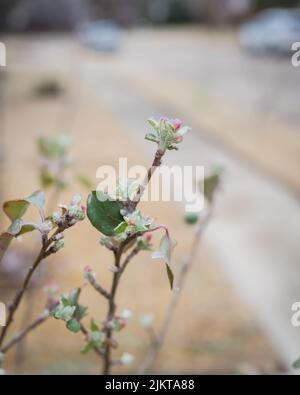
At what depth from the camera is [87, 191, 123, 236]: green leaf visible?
18.0 inches

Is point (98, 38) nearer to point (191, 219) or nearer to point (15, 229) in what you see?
point (191, 219)

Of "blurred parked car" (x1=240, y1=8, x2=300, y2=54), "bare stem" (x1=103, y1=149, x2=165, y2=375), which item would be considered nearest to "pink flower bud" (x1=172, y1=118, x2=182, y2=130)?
"bare stem" (x1=103, y1=149, x2=165, y2=375)

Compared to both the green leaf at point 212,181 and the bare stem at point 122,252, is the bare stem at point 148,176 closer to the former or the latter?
the bare stem at point 122,252

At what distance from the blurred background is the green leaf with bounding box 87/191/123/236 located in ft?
1.13

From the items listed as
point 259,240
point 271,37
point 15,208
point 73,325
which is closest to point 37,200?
point 15,208

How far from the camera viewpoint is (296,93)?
20.4 feet

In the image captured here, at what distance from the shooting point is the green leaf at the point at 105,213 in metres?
0.46

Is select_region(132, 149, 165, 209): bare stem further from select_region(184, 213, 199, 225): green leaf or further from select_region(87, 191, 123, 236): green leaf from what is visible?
select_region(184, 213, 199, 225): green leaf

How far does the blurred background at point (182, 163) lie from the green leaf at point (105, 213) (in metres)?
0.34

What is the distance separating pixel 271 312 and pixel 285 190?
1.43m

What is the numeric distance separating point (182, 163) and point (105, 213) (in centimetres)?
298

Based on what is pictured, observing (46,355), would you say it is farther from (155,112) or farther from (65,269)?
(155,112)
